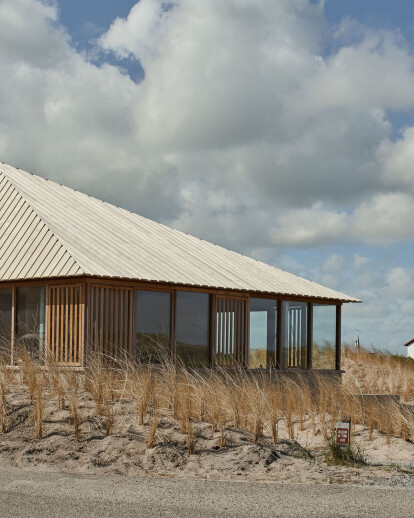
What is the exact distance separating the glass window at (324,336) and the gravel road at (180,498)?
11.5m

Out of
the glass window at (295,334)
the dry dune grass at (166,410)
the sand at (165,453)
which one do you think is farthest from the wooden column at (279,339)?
the sand at (165,453)

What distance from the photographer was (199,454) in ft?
28.1

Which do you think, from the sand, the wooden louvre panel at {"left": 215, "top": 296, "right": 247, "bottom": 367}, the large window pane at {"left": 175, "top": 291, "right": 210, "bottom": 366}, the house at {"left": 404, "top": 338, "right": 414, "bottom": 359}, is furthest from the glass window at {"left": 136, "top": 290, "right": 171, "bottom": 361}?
the house at {"left": 404, "top": 338, "right": 414, "bottom": 359}

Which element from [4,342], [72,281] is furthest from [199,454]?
[4,342]

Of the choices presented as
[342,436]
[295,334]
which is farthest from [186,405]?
[295,334]

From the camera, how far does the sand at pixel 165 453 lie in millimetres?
8062

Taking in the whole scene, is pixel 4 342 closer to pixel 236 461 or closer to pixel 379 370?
pixel 236 461

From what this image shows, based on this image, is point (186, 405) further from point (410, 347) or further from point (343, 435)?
point (410, 347)

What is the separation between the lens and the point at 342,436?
885 cm

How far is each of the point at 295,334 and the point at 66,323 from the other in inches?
272

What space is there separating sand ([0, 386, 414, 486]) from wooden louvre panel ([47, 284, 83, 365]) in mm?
3444

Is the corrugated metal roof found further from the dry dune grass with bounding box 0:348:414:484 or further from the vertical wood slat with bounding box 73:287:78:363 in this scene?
the dry dune grass with bounding box 0:348:414:484

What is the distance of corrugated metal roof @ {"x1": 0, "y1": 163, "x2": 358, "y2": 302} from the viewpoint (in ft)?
45.3

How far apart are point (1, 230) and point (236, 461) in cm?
913
